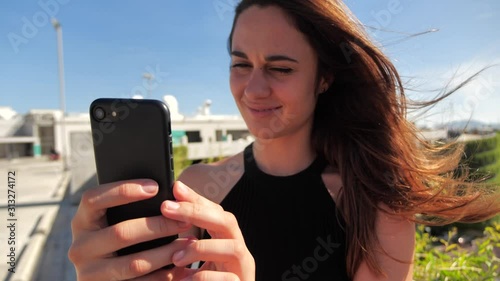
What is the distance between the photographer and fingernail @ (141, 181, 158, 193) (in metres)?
0.83

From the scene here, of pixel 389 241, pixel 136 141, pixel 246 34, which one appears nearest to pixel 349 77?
pixel 246 34

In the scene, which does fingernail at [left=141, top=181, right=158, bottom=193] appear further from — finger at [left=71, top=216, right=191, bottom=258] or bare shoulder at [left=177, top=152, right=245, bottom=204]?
bare shoulder at [left=177, top=152, right=245, bottom=204]

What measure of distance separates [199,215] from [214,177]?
3.12ft

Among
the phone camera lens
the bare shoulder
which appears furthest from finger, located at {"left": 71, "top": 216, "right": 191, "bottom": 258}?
the bare shoulder

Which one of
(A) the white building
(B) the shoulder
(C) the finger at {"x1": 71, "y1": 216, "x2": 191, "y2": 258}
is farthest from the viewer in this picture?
(A) the white building

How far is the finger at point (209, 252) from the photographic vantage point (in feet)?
2.65

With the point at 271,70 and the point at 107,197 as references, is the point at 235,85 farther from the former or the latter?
the point at 107,197

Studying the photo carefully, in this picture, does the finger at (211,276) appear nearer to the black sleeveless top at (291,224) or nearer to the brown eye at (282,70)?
the black sleeveless top at (291,224)

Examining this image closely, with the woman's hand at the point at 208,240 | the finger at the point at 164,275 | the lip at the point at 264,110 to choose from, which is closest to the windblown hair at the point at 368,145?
the lip at the point at 264,110

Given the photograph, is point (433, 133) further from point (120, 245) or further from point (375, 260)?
point (120, 245)

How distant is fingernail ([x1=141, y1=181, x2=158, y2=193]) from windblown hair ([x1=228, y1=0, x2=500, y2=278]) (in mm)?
928

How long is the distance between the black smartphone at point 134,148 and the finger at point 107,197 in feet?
0.15

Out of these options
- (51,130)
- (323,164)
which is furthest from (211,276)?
(51,130)

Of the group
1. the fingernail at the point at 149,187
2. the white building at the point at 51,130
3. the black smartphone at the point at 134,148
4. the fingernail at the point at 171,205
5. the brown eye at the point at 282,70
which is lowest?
the white building at the point at 51,130
